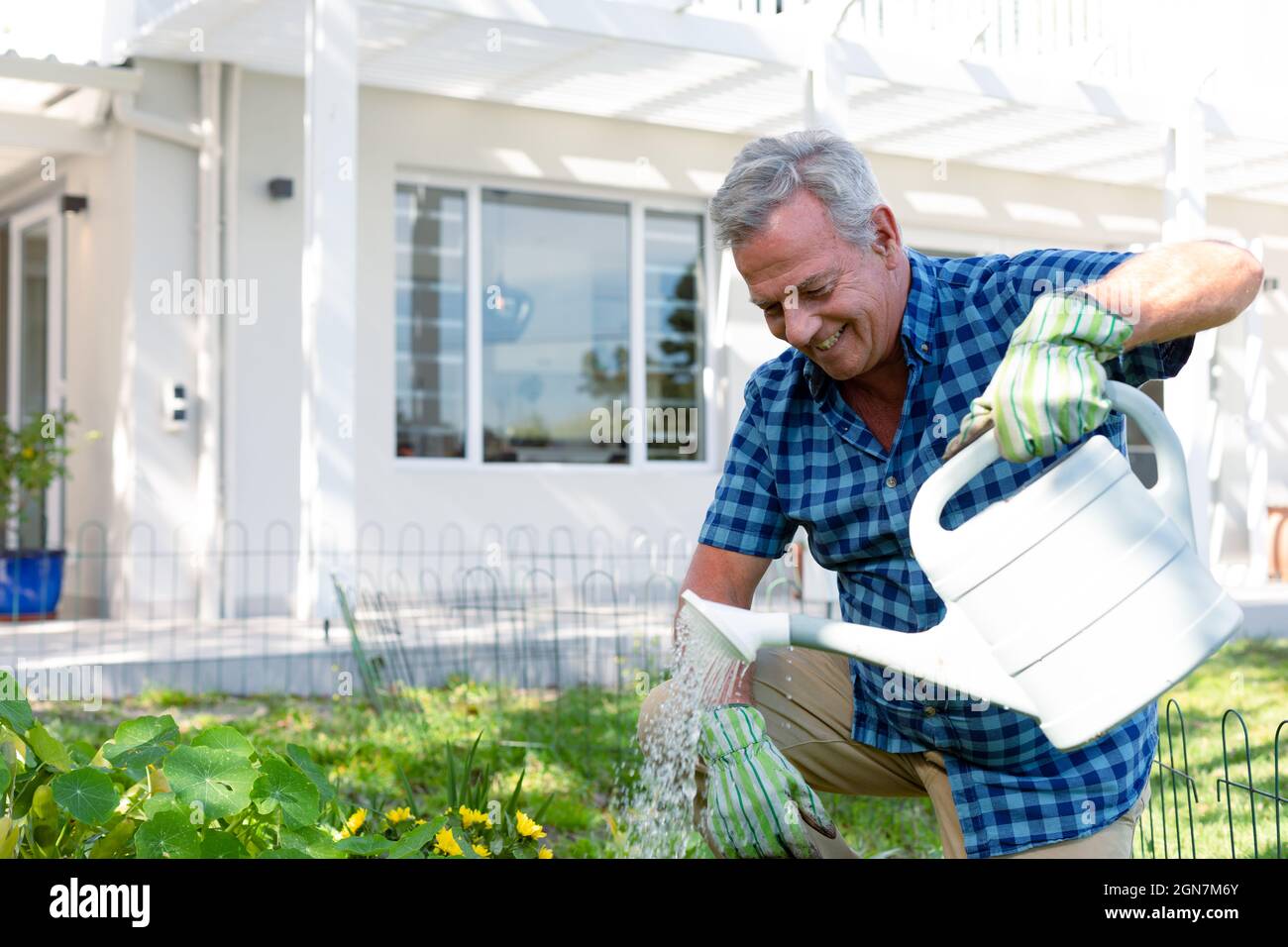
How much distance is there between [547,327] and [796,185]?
21.9 feet

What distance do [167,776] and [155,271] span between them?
644 cm

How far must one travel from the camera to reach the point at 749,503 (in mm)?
2344

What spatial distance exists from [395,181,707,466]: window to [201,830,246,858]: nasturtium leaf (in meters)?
6.78

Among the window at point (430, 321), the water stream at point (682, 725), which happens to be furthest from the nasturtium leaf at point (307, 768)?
the window at point (430, 321)

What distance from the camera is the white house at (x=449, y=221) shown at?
705cm

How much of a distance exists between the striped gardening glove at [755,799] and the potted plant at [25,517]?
6166 mm

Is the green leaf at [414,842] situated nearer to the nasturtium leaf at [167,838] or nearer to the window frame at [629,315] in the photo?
the nasturtium leaf at [167,838]

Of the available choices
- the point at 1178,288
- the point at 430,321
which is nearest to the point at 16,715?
the point at 1178,288
